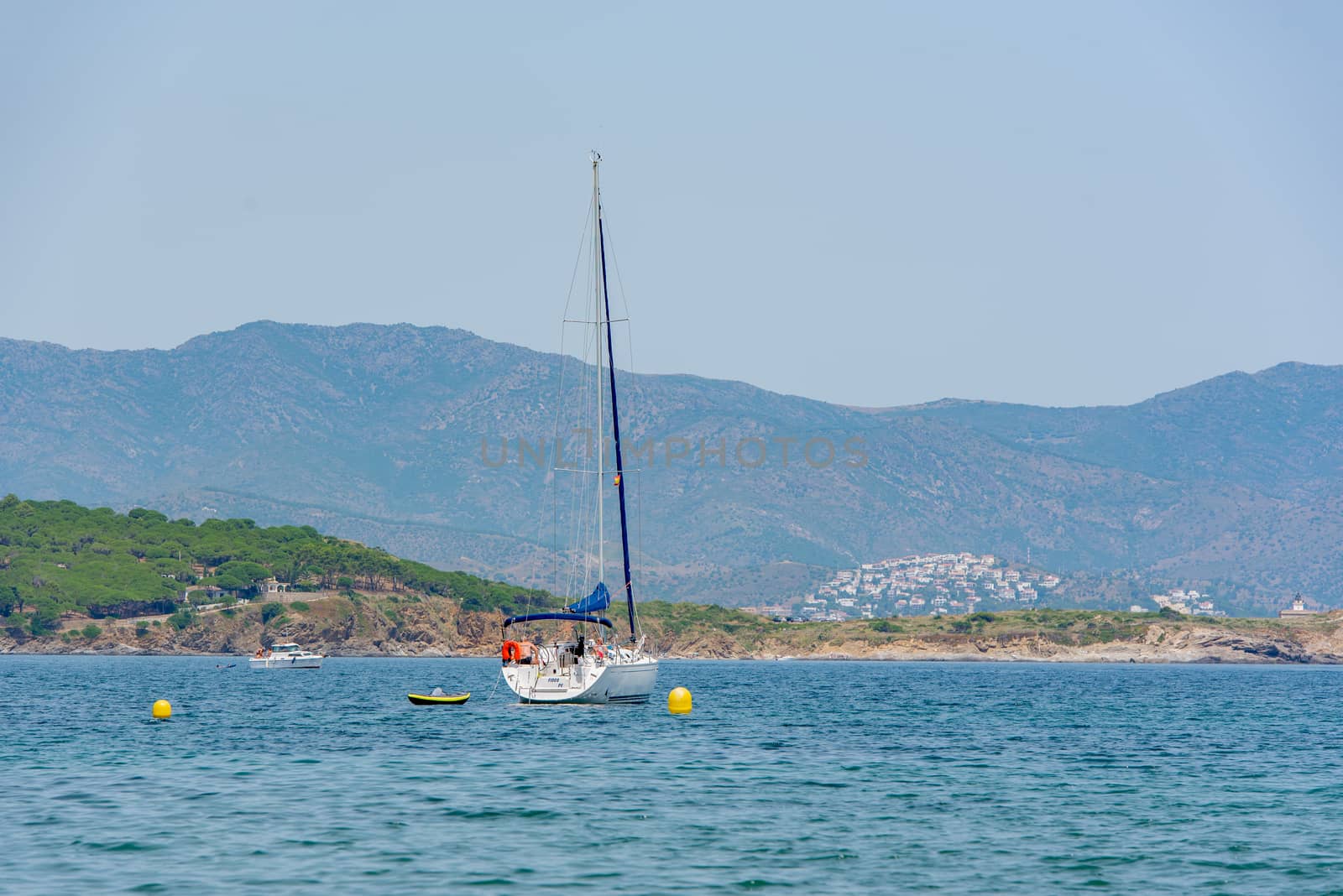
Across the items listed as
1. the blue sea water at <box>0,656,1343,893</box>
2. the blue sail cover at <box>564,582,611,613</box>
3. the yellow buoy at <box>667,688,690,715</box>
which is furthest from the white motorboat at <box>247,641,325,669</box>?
the yellow buoy at <box>667,688,690,715</box>

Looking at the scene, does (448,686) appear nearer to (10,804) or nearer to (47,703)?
(47,703)

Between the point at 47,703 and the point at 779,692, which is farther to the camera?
the point at 779,692

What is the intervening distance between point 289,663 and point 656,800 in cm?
13696

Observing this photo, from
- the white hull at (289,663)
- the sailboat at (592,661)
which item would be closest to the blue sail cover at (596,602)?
the sailboat at (592,661)

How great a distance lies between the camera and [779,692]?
11962cm

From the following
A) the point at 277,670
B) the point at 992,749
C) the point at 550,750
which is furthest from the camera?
the point at 277,670

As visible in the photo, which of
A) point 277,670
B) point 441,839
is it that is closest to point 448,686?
point 277,670

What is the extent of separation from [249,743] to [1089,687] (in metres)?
96.6

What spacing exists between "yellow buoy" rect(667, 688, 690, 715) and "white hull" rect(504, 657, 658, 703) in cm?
176

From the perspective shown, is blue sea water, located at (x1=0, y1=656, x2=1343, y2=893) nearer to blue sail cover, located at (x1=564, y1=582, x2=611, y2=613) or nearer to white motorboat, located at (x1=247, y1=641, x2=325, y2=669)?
blue sail cover, located at (x1=564, y1=582, x2=611, y2=613)

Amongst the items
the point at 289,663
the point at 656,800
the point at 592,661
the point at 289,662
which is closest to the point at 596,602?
the point at 592,661

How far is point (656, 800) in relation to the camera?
47.7m

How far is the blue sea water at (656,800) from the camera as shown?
118 feet

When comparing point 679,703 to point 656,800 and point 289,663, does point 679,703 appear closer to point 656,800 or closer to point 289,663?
point 656,800
